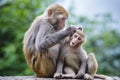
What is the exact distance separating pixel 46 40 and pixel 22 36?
640cm

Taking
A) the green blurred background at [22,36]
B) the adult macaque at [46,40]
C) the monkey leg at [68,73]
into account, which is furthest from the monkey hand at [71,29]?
the green blurred background at [22,36]

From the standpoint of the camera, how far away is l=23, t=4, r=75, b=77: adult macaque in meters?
8.09

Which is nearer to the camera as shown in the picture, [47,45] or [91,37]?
[47,45]

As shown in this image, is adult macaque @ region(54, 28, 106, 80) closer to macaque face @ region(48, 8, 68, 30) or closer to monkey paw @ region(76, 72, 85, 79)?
monkey paw @ region(76, 72, 85, 79)

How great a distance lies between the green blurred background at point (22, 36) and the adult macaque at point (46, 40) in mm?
5829

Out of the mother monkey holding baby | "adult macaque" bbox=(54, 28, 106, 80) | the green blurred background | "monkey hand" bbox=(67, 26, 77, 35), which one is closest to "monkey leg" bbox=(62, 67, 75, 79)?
"adult macaque" bbox=(54, 28, 106, 80)

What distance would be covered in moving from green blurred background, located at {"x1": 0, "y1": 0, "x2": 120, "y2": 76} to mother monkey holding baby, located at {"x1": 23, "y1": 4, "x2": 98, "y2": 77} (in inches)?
230

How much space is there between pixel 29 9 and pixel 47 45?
24.2ft

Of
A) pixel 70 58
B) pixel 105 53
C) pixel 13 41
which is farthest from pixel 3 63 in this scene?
pixel 70 58

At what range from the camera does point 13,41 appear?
1514 cm

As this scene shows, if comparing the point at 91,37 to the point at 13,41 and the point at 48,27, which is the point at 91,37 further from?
the point at 48,27

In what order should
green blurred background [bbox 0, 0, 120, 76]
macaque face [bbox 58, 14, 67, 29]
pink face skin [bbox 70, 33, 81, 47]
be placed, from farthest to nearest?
green blurred background [bbox 0, 0, 120, 76]
macaque face [bbox 58, 14, 67, 29]
pink face skin [bbox 70, 33, 81, 47]

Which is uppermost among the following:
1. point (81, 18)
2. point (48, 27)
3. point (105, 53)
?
point (48, 27)

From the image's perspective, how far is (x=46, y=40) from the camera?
26.5 ft
